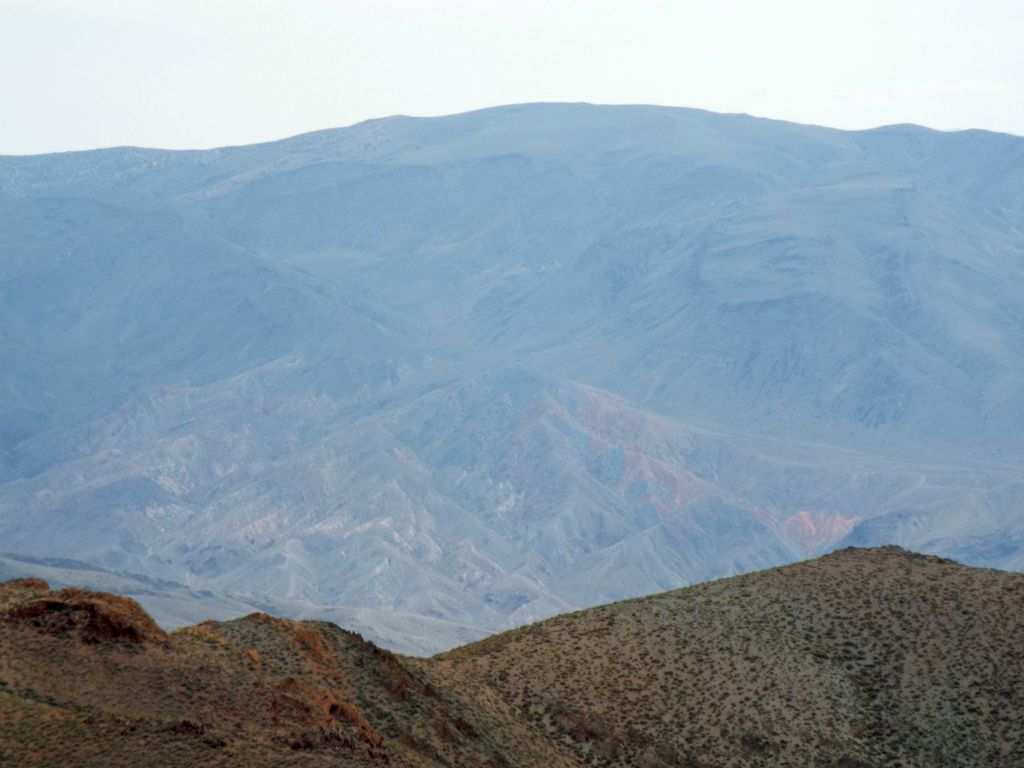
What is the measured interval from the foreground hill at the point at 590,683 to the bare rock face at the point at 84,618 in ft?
0.24

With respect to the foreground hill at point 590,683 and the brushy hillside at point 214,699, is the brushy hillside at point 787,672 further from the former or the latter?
the brushy hillside at point 214,699

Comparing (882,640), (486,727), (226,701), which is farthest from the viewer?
(882,640)

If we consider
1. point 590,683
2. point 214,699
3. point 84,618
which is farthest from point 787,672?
point 84,618

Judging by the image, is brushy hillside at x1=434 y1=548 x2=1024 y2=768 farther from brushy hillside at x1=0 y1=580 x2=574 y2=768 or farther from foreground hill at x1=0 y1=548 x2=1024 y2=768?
brushy hillside at x1=0 y1=580 x2=574 y2=768

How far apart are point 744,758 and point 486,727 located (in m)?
8.29

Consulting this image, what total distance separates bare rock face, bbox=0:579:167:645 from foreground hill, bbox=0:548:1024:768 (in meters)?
0.07

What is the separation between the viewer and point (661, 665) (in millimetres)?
52844

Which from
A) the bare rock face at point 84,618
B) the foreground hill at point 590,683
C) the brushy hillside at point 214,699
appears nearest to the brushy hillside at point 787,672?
the foreground hill at point 590,683

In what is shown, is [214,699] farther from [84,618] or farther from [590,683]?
[590,683]

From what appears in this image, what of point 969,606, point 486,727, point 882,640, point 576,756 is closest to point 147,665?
point 486,727

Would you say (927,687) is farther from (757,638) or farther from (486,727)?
(486,727)

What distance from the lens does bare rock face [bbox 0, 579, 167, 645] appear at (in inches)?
1634

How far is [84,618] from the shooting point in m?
41.9

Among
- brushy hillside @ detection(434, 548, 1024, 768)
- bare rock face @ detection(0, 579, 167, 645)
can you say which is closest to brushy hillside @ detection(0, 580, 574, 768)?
bare rock face @ detection(0, 579, 167, 645)
